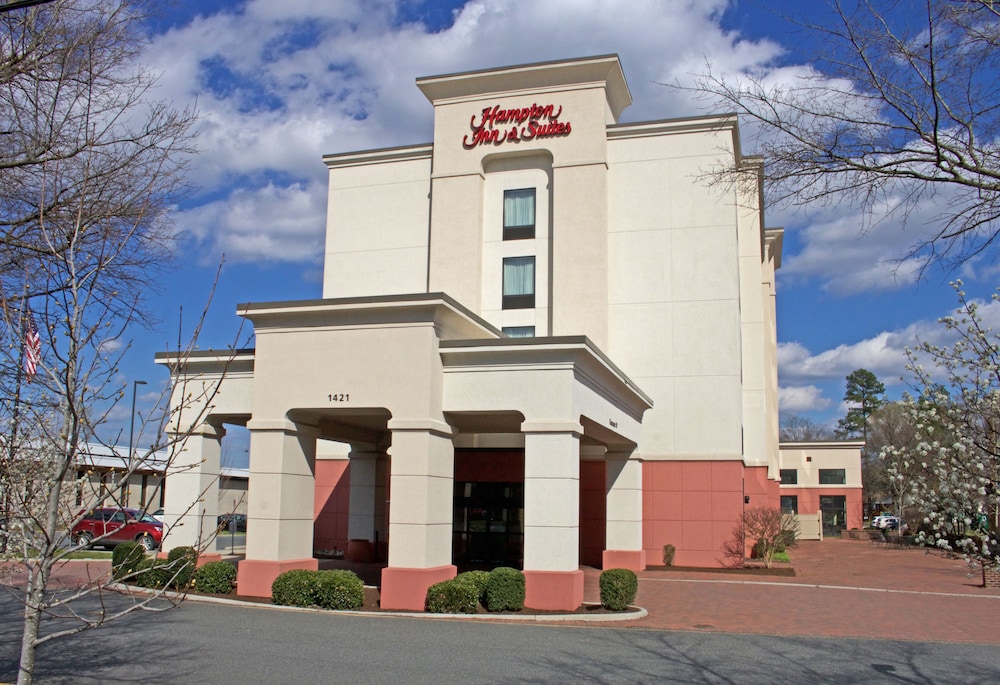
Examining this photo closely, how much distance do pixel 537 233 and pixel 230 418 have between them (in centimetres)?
1377

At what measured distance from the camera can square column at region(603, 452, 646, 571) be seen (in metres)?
26.5

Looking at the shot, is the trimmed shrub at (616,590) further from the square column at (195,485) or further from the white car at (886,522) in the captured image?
the white car at (886,522)

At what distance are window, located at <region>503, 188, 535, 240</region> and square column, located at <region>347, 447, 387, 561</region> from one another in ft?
31.2

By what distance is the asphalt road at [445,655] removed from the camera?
1186cm

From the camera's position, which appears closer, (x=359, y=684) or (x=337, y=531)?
(x=359, y=684)

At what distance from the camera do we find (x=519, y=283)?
106 feet

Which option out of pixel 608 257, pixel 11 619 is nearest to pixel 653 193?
pixel 608 257

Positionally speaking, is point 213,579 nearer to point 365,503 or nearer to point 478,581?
point 478,581

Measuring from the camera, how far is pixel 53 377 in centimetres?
761

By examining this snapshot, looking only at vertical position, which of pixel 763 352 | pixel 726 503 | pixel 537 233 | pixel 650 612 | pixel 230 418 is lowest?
pixel 650 612

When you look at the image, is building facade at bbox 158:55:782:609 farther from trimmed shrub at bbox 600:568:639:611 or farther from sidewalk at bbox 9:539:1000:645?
trimmed shrub at bbox 600:568:639:611

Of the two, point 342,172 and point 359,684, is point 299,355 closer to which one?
point 359,684

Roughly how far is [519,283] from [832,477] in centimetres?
3949

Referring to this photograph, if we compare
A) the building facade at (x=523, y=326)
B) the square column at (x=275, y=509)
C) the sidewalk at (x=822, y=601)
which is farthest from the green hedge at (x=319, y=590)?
the sidewalk at (x=822, y=601)
